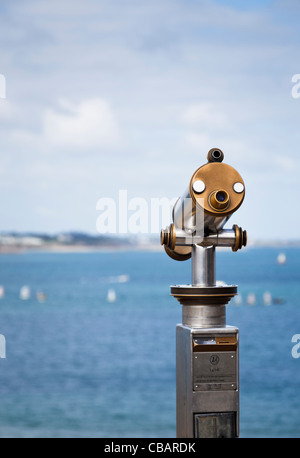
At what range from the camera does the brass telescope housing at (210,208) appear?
262 centimetres

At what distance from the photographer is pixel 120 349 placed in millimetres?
39469

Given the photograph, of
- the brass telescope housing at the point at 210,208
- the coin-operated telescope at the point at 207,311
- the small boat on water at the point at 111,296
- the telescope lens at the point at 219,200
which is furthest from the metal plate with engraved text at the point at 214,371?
the small boat on water at the point at 111,296

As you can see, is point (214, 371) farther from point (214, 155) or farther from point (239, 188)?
point (214, 155)

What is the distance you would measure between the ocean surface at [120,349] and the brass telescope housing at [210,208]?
14.7 m

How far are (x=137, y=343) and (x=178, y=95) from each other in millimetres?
22488

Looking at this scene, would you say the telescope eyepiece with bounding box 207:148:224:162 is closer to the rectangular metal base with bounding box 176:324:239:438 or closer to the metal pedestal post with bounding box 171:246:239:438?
the metal pedestal post with bounding box 171:246:239:438

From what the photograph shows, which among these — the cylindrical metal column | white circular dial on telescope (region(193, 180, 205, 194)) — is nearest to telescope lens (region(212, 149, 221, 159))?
white circular dial on telescope (region(193, 180, 205, 194))

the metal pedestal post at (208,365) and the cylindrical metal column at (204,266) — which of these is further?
the cylindrical metal column at (204,266)

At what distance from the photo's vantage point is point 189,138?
60.0 meters

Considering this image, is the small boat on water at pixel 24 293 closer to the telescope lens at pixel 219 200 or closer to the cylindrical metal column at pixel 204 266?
the cylindrical metal column at pixel 204 266

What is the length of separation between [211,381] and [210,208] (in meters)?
0.61

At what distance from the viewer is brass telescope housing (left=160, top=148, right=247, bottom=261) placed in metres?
2.62
